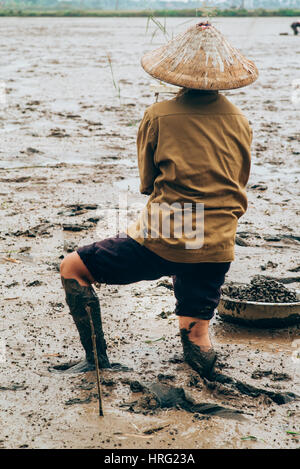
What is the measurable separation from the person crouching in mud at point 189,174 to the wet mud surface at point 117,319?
0.41 m

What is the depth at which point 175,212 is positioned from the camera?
2.31 metres

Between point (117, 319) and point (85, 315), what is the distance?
1.91 ft

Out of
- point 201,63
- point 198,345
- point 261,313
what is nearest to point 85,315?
point 198,345

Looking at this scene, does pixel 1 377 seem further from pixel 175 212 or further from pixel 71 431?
pixel 175 212

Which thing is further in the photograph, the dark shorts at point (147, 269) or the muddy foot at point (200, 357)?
the muddy foot at point (200, 357)

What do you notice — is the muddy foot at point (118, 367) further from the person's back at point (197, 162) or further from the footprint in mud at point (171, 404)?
the person's back at point (197, 162)

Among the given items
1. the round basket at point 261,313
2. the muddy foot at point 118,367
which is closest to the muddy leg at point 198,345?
the muddy foot at point 118,367

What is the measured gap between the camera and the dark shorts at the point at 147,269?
237 centimetres

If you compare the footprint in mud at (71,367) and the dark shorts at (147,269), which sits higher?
the dark shorts at (147,269)

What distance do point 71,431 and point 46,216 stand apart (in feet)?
8.23

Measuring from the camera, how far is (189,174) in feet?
7.44

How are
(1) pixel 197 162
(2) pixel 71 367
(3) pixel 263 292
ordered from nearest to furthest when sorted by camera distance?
(1) pixel 197 162, (2) pixel 71 367, (3) pixel 263 292

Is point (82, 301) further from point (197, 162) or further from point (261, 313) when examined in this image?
point (261, 313)

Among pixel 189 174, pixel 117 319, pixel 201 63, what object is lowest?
pixel 117 319
